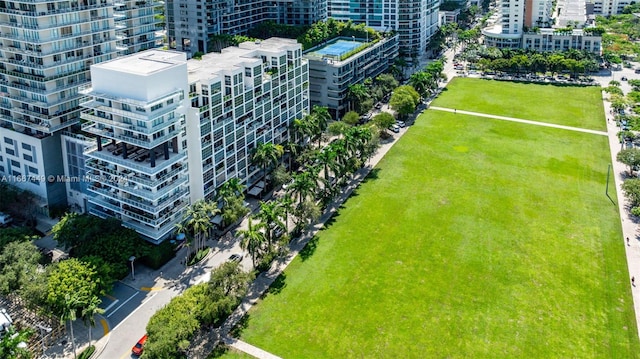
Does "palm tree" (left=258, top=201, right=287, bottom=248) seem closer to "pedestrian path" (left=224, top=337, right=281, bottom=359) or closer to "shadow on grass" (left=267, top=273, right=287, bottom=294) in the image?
"shadow on grass" (left=267, top=273, right=287, bottom=294)

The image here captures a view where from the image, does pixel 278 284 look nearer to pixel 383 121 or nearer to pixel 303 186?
pixel 303 186

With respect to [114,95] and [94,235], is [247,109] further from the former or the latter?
[94,235]

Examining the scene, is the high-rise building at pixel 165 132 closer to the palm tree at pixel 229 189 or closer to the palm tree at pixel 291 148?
the palm tree at pixel 229 189

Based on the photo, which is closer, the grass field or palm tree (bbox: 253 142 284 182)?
the grass field

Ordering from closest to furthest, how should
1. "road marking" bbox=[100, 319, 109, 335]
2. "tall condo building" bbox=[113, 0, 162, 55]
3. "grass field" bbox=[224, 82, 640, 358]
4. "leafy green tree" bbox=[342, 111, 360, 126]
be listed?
"grass field" bbox=[224, 82, 640, 358] → "road marking" bbox=[100, 319, 109, 335] → "tall condo building" bbox=[113, 0, 162, 55] → "leafy green tree" bbox=[342, 111, 360, 126]

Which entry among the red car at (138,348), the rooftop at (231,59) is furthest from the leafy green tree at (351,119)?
the red car at (138,348)

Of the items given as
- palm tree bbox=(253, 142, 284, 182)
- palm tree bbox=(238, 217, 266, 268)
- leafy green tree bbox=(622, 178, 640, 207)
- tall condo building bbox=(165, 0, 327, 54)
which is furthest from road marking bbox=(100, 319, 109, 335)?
tall condo building bbox=(165, 0, 327, 54)
